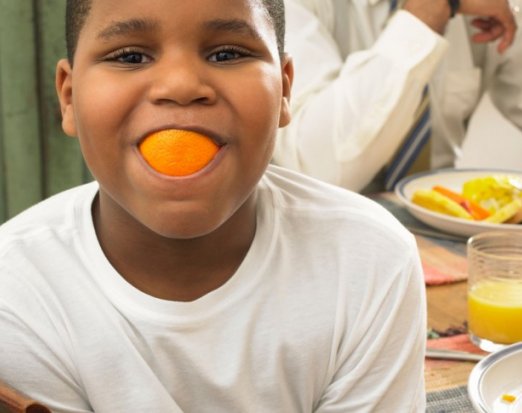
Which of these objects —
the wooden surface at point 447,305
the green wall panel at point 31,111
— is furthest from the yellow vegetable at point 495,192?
the green wall panel at point 31,111

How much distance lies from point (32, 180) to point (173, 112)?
133 cm

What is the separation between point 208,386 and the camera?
2.75ft

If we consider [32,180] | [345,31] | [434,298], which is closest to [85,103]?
[434,298]

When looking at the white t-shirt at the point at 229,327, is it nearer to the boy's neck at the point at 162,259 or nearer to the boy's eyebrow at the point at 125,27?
the boy's neck at the point at 162,259

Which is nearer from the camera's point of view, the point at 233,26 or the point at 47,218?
the point at 233,26

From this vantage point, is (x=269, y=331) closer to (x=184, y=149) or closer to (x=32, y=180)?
(x=184, y=149)

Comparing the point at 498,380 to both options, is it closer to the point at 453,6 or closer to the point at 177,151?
the point at 177,151

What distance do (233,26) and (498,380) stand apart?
471 mm

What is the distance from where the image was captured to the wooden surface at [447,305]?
43.1 inches

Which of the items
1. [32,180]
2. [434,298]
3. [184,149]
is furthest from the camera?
[32,180]

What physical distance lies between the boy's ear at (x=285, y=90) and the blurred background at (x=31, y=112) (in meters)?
1.11

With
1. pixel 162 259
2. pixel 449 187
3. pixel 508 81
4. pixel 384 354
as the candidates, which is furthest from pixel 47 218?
pixel 508 81

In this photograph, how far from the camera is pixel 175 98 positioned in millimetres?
728

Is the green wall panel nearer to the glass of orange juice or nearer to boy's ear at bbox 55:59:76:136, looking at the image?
boy's ear at bbox 55:59:76:136
